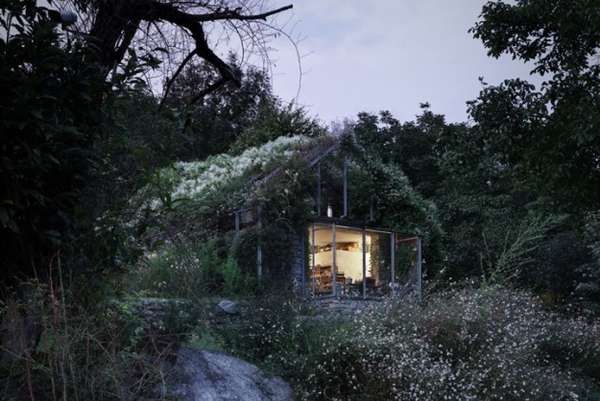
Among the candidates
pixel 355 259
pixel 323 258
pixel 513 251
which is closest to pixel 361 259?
pixel 355 259

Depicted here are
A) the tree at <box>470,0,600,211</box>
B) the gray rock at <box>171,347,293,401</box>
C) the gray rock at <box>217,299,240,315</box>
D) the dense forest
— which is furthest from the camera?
the tree at <box>470,0,600,211</box>

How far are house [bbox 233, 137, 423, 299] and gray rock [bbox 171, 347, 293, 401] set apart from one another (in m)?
4.15

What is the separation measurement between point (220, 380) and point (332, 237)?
→ 25.8ft

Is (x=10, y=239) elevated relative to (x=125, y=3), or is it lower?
lower

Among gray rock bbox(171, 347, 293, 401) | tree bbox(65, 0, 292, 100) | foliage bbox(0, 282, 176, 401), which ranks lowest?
gray rock bbox(171, 347, 293, 401)

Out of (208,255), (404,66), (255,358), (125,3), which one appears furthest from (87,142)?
(404,66)

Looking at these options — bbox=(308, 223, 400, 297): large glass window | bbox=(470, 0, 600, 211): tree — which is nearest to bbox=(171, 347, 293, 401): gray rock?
bbox=(470, 0, 600, 211): tree

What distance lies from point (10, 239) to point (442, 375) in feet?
11.6

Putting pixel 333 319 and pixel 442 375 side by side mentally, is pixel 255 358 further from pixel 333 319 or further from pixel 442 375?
pixel 442 375

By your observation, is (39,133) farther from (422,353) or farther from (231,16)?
(422,353)

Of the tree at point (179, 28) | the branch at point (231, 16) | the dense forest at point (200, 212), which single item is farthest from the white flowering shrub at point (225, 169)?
the branch at point (231, 16)

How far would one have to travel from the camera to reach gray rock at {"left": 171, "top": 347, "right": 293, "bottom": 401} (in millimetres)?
5211

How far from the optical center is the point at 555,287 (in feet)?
56.6

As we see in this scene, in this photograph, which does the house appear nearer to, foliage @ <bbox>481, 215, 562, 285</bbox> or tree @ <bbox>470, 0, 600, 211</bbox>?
foliage @ <bbox>481, 215, 562, 285</bbox>
